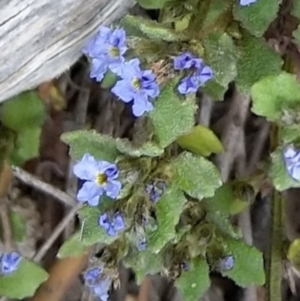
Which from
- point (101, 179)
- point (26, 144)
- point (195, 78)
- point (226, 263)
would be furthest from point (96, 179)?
point (26, 144)

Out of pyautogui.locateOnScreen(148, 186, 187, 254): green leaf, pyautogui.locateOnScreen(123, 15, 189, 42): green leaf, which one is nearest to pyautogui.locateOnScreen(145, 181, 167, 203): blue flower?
pyautogui.locateOnScreen(148, 186, 187, 254): green leaf

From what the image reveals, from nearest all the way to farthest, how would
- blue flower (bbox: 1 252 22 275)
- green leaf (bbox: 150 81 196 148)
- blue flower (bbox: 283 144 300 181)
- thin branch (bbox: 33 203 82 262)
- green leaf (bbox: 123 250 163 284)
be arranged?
blue flower (bbox: 283 144 300 181) < green leaf (bbox: 150 81 196 148) < green leaf (bbox: 123 250 163 284) < blue flower (bbox: 1 252 22 275) < thin branch (bbox: 33 203 82 262)

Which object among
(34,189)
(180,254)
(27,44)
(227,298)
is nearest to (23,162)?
(34,189)

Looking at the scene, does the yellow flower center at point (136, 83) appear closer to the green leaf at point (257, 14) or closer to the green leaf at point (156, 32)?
the green leaf at point (156, 32)

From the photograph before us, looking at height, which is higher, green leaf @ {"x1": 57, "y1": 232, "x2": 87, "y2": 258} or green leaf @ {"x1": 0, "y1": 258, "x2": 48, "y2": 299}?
green leaf @ {"x1": 57, "y1": 232, "x2": 87, "y2": 258}

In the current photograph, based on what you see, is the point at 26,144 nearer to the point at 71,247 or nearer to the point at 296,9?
the point at 71,247

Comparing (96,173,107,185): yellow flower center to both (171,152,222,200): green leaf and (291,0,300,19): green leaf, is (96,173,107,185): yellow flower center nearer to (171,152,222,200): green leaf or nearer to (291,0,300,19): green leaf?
(171,152,222,200): green leaf

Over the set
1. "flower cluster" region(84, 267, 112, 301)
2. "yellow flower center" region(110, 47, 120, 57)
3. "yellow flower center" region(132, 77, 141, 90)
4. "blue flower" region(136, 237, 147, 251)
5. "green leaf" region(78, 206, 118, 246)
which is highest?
"yellow flower center" region(110, 47, 120, 57)
